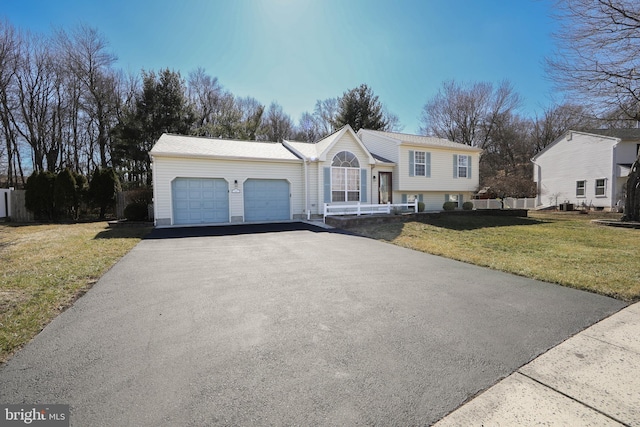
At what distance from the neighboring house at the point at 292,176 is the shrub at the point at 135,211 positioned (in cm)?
197

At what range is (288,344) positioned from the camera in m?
3.15

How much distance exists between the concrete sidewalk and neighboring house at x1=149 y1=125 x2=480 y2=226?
13.2m

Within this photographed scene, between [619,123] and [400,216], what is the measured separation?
39.6ft

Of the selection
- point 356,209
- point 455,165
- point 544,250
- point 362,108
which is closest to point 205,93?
point 362,108

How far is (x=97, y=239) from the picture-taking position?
9906mm

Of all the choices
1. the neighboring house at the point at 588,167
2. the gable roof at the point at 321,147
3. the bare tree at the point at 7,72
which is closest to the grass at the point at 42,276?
the gable roof at the point at 321,147

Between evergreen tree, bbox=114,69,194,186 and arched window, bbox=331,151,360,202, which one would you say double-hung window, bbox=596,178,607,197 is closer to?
arched window, bbox=331,151,360,202

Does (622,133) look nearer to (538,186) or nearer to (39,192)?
(538,186)

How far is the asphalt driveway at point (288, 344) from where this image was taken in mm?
2215

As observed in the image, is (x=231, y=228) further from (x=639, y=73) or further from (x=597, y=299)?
(x=639, y=73)

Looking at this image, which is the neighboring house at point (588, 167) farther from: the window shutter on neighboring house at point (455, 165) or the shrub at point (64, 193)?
the shrub at point (64, 193)

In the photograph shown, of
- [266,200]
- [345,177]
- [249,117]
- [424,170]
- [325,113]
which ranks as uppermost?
[325,113]

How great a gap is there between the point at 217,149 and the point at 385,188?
33.4ft

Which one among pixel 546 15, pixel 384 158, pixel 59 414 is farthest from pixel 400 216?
pixel 59 414
